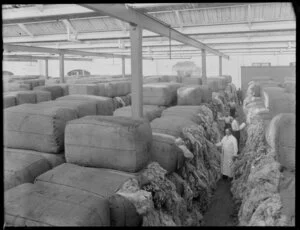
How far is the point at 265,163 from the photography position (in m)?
3.65

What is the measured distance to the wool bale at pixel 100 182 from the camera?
268cm

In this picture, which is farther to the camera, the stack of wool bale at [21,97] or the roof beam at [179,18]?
the stack of wool bale at [21,97]

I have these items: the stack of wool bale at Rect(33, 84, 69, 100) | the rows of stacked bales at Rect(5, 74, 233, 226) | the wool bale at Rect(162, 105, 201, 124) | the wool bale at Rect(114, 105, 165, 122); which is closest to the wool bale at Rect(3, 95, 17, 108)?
the rows of stacked bales at Rect(5, 74, 233, 226)

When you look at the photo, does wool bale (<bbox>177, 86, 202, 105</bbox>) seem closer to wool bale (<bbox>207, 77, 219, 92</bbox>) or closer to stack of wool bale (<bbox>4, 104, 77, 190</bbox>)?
wool bale (<bbox>207, 77, 219, 92</bbox>)

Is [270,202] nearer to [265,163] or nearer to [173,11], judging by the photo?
[265,163]

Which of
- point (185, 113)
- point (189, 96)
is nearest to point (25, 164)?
point (185, 113)

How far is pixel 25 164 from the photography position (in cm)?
313

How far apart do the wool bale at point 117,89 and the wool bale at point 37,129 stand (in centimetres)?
382

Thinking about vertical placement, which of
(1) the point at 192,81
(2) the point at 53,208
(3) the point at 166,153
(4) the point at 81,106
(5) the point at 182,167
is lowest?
(5) the point at 182,167

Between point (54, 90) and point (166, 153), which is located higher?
point (54, 90)

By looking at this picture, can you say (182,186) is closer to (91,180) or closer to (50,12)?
(91,180)

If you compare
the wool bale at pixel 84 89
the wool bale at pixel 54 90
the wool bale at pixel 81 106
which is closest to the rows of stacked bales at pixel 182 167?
the wool bale at pixel 81 106

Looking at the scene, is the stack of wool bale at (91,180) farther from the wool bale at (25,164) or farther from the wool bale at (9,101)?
the wool bale at (9,101)

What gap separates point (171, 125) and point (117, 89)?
3039 millimetres
